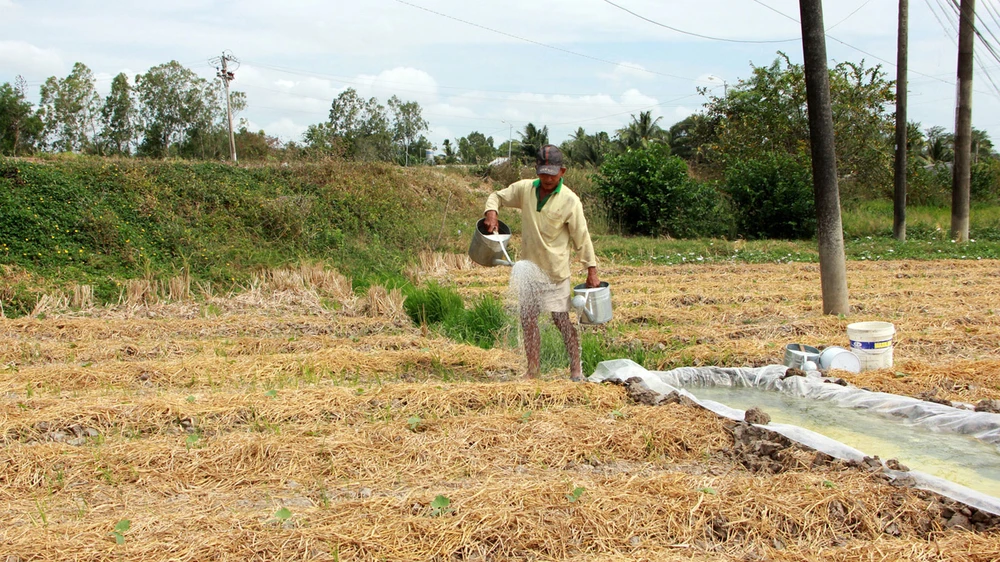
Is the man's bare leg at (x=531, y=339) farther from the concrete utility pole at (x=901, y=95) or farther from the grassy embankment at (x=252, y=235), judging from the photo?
the concrete utility pole at (x=901, y=95)

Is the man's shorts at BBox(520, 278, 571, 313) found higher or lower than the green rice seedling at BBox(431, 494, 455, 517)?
higher

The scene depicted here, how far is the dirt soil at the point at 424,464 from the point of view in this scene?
2703 millimetres

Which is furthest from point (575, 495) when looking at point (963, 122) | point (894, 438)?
point (963, 122)

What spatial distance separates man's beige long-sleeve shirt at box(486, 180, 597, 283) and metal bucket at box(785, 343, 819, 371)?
1688mm

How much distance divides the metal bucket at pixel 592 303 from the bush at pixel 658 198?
14277 millimetres

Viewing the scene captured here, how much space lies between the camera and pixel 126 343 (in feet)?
21.9

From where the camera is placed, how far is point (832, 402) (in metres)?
4.65

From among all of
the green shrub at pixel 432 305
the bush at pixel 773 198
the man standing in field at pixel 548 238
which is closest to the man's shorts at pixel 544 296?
the man standing in field at pixel 548 238

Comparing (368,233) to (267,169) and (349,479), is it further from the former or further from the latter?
(349,479)

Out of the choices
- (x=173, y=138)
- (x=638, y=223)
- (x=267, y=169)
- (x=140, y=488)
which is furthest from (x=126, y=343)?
(x=173, y=138)

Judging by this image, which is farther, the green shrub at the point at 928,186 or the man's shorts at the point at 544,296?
the green shrub at the point at 928,186

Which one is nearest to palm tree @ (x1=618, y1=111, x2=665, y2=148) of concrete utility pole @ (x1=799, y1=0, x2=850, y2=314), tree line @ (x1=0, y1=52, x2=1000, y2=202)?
tree line @ (x1=0, y1=52, x2=1000, y2=202)

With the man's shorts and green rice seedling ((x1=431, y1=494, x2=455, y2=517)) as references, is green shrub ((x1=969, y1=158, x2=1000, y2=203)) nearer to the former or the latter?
the man's shorts

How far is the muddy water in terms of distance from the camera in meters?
3.57
